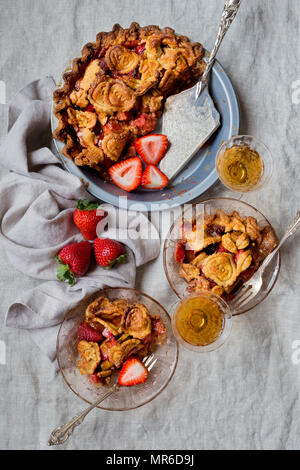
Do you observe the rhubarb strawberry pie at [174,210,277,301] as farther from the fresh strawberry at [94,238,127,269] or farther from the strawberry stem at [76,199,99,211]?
the strawberry stem at [76,199,99,211]

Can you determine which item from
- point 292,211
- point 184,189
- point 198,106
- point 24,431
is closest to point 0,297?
point 24,431

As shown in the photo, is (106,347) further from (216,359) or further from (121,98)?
(121,98)

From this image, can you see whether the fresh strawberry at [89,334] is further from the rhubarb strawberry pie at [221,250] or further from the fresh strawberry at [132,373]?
the rhubarb strawberry pie at [221,250]

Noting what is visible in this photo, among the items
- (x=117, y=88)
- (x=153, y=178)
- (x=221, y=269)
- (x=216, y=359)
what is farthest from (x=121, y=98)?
(x=216, y=359)

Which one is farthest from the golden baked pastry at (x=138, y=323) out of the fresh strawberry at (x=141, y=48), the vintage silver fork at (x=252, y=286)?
the fresh strawberry at (x=141, y=48)

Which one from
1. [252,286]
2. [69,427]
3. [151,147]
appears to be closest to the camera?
[69,427]

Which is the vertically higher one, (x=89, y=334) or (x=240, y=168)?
(x=240, y=168)
